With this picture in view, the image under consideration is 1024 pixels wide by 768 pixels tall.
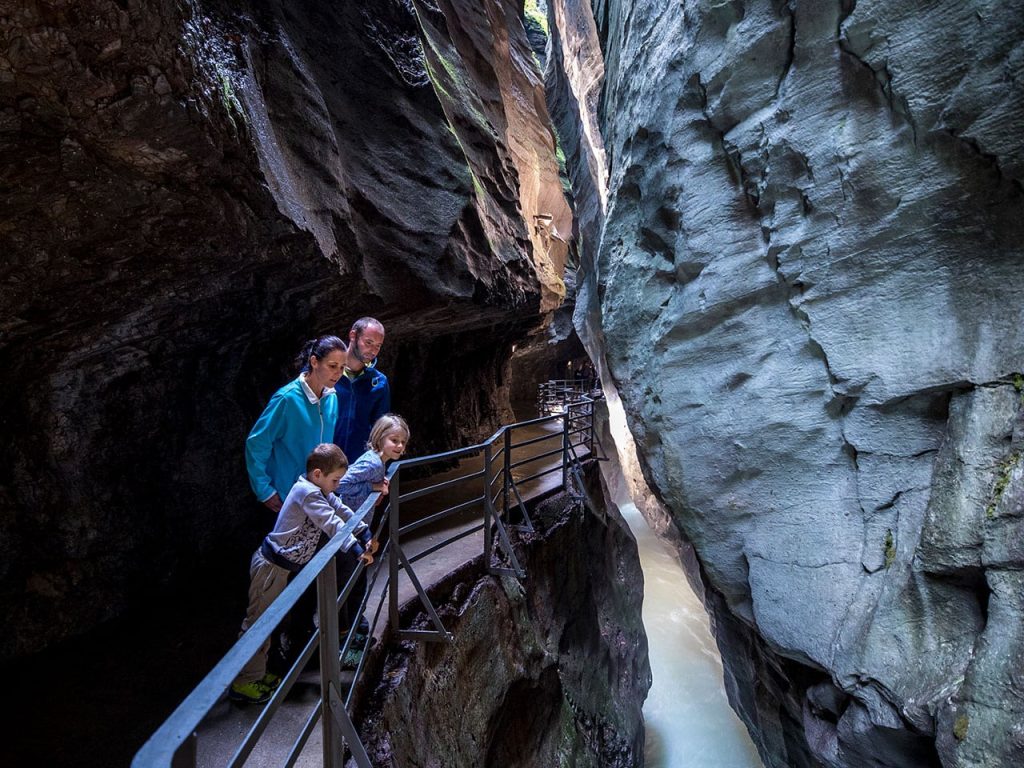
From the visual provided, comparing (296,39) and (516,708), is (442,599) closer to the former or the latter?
(516,708)

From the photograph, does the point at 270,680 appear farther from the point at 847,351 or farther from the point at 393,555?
the point at 847,351

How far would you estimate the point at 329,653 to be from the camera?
65.7 inches

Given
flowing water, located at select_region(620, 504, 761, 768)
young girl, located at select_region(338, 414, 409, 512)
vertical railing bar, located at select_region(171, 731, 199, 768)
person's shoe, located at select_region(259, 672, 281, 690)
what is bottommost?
flowing water, located at select_region(620, 504, 761, 768)

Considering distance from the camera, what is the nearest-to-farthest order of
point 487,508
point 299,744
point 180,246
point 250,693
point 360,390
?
1. point 299,744
2. point 250,693
3. point 180,246
4. point 360,390
5. point 487,508

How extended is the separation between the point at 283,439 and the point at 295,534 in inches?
23.8

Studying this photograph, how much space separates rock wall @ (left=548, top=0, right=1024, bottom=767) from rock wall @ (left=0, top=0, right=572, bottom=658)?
2.67 metres

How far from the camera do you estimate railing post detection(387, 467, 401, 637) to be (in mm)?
Answer: 2946

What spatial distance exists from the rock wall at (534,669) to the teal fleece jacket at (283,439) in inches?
48.2

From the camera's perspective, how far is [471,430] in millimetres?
9523

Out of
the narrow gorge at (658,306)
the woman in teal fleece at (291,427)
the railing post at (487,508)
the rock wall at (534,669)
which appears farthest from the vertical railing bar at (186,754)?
the railing post at (487,508)

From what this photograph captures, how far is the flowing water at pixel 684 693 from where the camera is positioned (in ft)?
30.6

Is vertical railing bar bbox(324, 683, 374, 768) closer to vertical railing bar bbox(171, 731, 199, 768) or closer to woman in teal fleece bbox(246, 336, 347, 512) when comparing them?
vertical railing bar bbox(171, 731, 199, 768)

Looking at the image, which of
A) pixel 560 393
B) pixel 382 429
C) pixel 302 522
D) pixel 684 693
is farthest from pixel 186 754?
pixel 560 393

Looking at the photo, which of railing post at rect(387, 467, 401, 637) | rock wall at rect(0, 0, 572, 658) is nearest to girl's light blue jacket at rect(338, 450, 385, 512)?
railing post at rect(387, 467, 401, 637)
